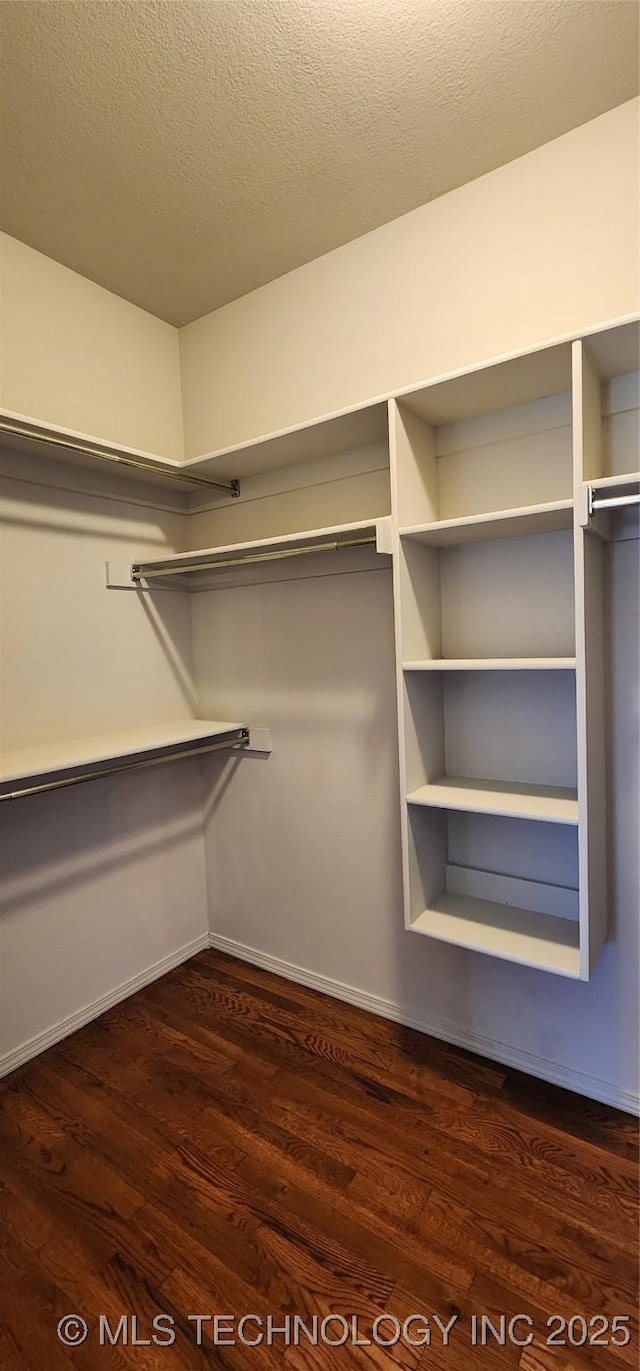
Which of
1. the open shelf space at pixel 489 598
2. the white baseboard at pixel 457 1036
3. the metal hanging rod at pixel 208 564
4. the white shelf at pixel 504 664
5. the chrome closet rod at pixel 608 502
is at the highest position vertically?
the metal hanging rod at pixel 208 564

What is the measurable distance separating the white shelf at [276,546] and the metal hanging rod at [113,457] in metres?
0.29

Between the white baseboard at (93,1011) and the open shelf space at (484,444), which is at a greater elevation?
the open shelf space at (484,444)

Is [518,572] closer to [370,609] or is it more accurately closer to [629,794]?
[370,609]

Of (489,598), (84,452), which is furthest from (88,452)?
(489,598)

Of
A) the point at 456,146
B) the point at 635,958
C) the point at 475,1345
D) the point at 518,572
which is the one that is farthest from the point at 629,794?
the point at 456,146

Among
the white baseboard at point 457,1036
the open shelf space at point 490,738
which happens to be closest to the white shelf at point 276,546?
the open shelf space at point 490,738

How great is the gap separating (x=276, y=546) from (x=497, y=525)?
851mm

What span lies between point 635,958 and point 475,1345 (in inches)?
35.6

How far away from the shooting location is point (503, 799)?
1493mm

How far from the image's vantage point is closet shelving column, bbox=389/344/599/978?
1499 mm

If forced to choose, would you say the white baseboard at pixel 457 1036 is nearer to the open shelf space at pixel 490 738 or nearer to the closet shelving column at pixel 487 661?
the closet shelving column at pixel 487 661

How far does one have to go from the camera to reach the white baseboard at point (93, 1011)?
1817mm

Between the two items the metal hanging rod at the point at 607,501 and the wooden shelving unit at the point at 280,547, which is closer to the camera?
the metal hanging rod at the point at 607,501

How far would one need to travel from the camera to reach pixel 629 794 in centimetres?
149
